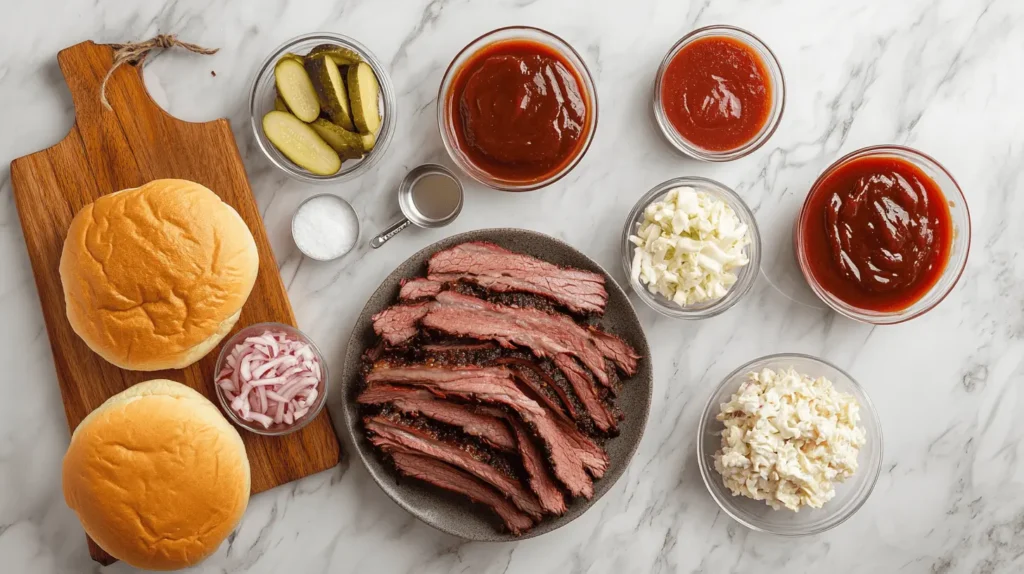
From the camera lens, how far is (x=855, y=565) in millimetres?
4023

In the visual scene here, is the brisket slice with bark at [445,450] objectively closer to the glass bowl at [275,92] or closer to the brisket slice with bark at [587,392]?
the brisket slice with bark at [587,392]

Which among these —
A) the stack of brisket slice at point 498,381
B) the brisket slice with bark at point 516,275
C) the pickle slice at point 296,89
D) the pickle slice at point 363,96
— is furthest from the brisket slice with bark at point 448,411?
the pickle slice at point 296,89

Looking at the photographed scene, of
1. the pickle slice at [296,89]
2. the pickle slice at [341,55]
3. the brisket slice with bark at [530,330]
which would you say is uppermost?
the pickle slice at [341,55]

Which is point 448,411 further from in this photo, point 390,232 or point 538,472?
point 390,232

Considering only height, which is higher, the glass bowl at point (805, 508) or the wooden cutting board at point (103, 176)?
the wooden cutting board at point (103, 176)

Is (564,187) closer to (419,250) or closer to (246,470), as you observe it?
(419,250)

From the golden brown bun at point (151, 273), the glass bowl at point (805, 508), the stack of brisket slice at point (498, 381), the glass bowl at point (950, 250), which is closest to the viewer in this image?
the golden brown bun at point (151, 273)

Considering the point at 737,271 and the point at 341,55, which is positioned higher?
the point at 341,55

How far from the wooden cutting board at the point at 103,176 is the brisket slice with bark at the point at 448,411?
417 mm

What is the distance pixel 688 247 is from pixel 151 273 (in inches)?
101

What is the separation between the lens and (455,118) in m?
3.68

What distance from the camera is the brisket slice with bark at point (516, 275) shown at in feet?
12.0

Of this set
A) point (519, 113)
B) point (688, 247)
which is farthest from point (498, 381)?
point (519, 113)

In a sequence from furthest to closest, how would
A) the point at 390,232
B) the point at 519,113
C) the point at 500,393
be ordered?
the point at 390,232, the point at 500,393, the point at 519,113
